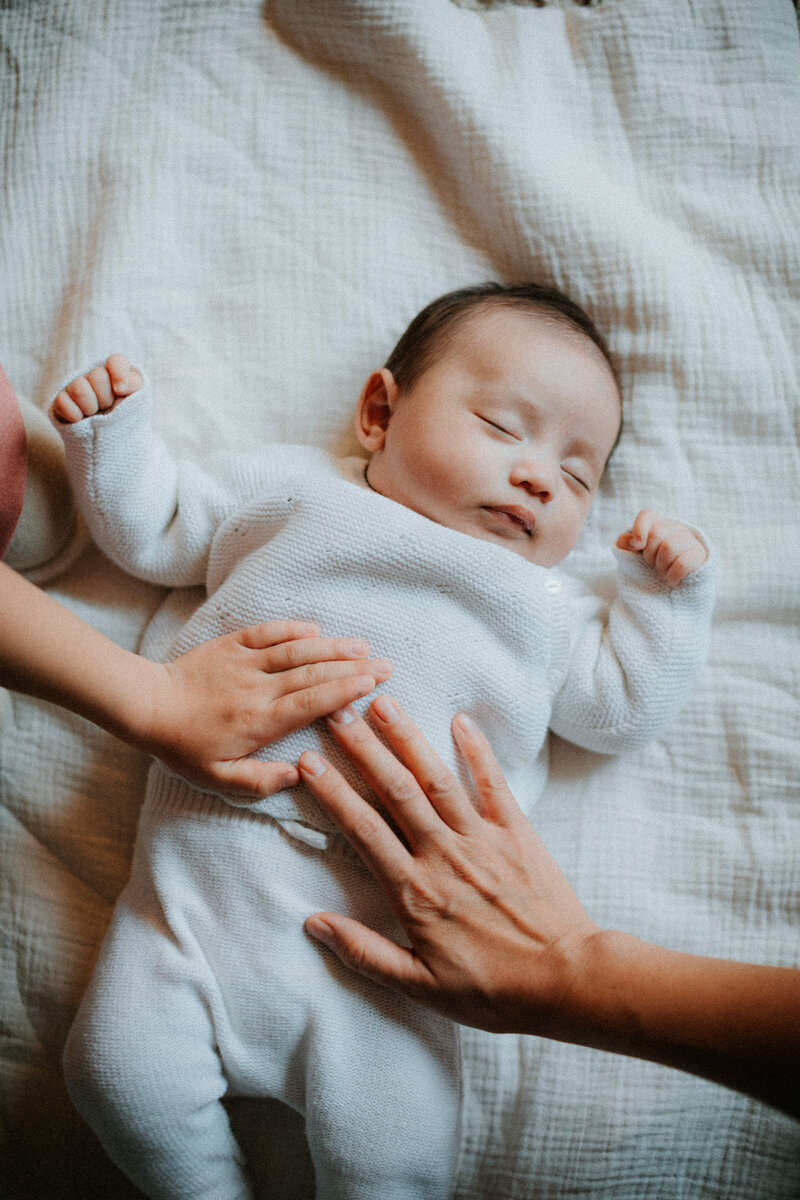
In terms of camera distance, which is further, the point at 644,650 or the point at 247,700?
the point at 644,650

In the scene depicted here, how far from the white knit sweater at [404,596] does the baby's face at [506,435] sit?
49 mm

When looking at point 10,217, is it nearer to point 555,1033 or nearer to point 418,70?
point 418,70

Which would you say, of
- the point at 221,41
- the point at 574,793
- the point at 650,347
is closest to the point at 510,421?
the point at 650,347

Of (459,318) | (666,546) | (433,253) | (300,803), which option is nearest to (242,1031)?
(300,803)

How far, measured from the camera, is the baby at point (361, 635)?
0.88 m

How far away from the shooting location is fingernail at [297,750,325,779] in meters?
0.89

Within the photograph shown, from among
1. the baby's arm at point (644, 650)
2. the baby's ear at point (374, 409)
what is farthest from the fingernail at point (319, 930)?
the baby's ear at point (374, 409)

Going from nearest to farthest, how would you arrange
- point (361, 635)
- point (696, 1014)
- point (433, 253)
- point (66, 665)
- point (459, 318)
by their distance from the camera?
point (696, 1014) → point (66, 665) → point (361, 635) → point (459, 318) → point (433, 253)

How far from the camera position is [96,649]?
0.86 m

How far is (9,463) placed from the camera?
0.91m

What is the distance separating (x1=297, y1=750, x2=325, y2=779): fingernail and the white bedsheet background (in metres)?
0.28

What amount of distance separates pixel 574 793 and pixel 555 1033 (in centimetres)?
32

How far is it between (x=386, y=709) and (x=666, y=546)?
15.6 inches

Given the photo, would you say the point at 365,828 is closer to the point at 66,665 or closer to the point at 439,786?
the point at 439,786
